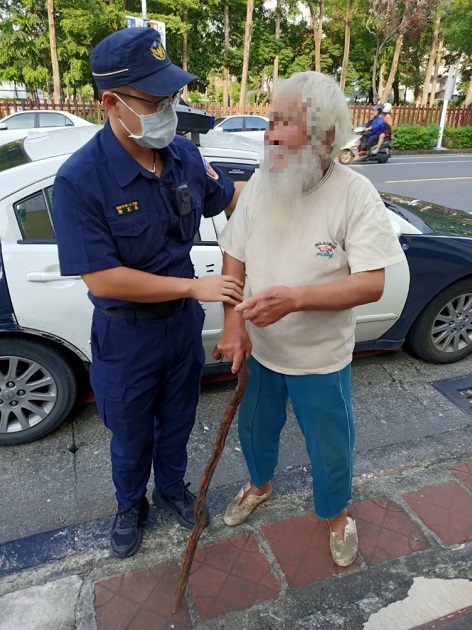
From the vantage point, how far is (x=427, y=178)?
12430mm

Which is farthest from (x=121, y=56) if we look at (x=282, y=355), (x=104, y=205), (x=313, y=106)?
(x=282, y=355)

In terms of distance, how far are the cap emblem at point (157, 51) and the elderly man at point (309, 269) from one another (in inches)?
16.7

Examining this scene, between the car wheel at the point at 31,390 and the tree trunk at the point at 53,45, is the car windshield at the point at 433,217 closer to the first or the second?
the car wheel at the point at 31,390

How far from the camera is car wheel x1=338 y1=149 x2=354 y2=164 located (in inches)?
63.0

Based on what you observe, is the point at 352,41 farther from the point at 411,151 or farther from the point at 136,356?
the point at 136,356

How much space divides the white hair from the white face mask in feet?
1.31

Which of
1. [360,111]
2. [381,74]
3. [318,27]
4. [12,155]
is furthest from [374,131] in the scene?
[381,74]

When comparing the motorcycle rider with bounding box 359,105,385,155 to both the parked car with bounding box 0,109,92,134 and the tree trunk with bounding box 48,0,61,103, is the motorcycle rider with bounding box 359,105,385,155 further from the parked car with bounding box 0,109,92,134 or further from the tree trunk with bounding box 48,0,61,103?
the tree trunk with bounding box 48,0,61,103

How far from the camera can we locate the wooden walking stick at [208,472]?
1764 mm

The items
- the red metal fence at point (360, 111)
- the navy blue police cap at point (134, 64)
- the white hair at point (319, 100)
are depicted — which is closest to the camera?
the white hair at point (319, 100)

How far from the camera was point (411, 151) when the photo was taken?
1977 centimetres

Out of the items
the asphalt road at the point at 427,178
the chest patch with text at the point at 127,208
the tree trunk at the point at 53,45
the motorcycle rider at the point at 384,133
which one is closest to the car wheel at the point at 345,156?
the chest patch with text at the point at 127,208

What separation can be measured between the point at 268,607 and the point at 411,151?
20455 mm

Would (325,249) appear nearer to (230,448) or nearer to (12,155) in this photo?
(230,448)
